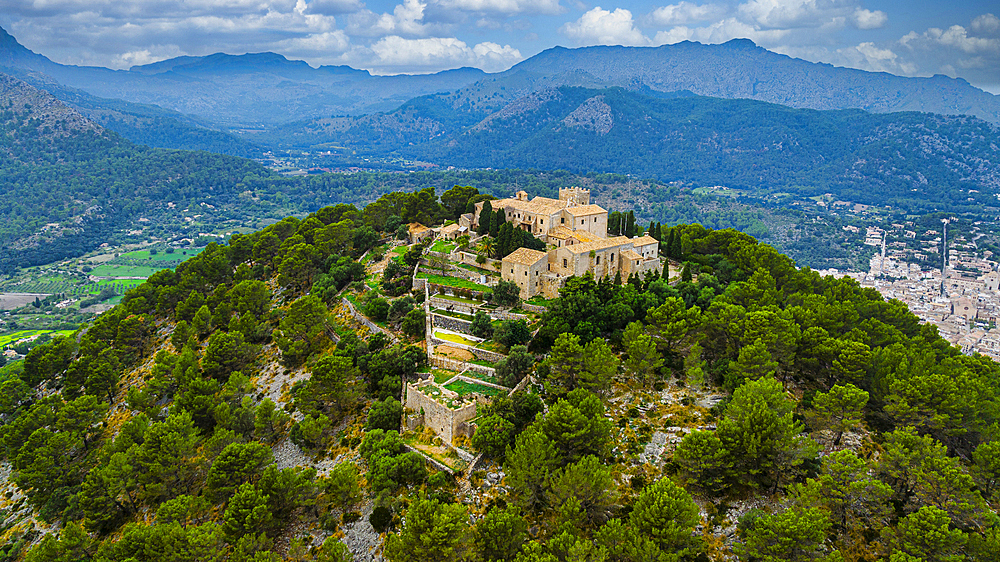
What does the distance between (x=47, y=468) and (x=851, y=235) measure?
746 ft

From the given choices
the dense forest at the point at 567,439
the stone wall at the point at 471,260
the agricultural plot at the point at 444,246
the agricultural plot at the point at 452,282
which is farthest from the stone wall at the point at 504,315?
the agricultural plot at the point at 444,246

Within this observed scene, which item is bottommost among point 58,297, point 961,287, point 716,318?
point 58,297

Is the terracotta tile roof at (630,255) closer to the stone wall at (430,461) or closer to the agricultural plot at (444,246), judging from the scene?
the agricultural plot at (444,246)

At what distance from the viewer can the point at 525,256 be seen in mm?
58500

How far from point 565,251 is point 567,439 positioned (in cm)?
2589

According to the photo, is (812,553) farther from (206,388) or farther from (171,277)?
(171,277)

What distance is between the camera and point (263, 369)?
60.7 meters

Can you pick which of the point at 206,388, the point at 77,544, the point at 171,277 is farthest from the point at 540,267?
the point at 171,277

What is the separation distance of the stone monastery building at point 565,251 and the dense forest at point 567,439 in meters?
3.44

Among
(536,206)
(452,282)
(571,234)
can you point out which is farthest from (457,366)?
(536,206)

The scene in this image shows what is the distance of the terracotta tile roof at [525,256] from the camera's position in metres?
57.6

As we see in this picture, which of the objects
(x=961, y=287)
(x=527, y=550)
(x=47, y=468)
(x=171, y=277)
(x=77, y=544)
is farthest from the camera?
(x=961, y=287)

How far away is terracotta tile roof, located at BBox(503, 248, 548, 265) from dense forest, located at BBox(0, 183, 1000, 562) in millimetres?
4959

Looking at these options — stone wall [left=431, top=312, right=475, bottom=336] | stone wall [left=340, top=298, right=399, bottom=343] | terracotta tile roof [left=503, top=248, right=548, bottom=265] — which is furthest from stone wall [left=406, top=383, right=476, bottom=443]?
terracotta tile roof [left=503, top=248, right=548, bottom=265]
